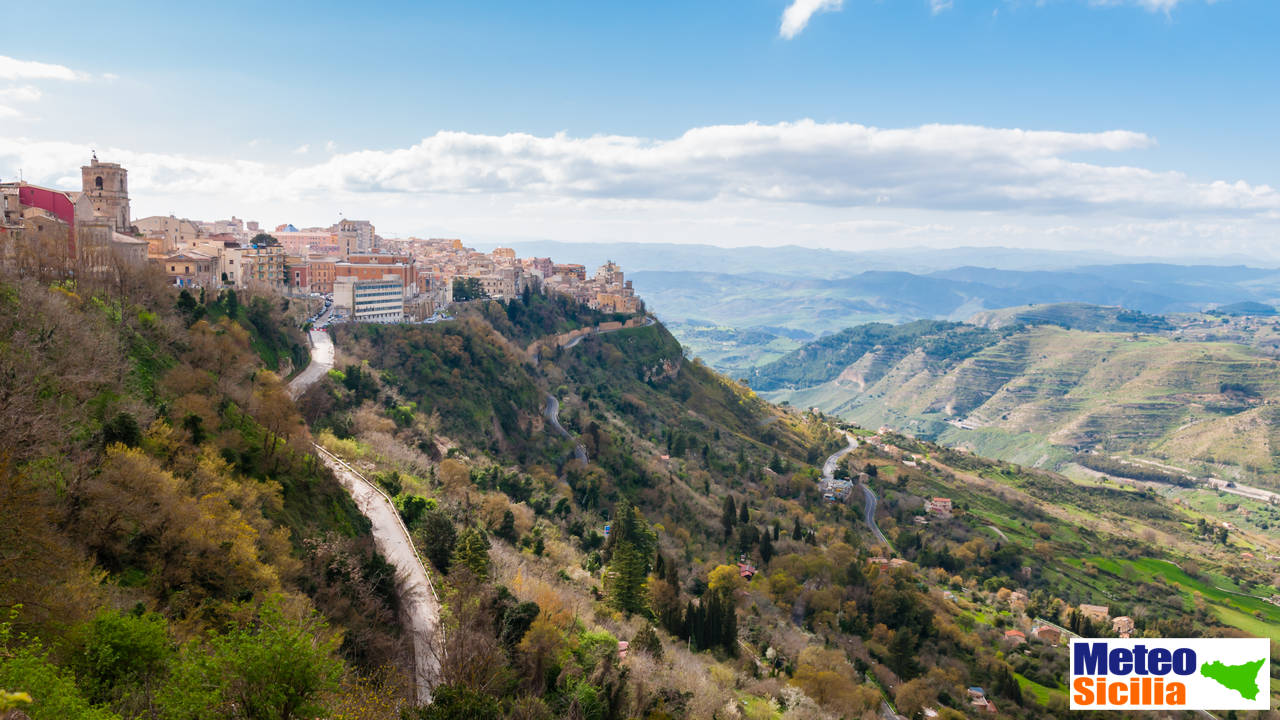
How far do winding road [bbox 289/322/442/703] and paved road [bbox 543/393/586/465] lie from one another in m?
29.7

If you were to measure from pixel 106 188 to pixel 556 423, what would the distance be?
135 feet

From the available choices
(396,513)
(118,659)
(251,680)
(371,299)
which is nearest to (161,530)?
(118,659)

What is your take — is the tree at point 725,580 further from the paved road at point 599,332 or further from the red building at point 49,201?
the paved road at point 599,332

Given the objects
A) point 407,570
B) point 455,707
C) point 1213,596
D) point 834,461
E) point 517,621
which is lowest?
point 1213,596

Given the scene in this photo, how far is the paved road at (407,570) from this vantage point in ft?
68.8

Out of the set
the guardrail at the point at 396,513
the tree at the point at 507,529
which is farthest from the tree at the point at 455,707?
the tree at the point at 507,529

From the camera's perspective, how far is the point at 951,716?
41.1 meters

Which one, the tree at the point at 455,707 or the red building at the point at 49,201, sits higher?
the red building at the point at 49,201

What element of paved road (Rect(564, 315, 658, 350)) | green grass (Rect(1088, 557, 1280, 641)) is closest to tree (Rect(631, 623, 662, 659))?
paved road (Rect(564, 315, 658, 350))

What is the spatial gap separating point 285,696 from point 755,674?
28815 mm

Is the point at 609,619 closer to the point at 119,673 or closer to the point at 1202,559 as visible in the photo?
the point at 119,673

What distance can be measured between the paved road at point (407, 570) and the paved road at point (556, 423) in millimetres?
32163

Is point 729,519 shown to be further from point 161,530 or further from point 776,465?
point 161,530

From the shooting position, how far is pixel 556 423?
70.6 meters
